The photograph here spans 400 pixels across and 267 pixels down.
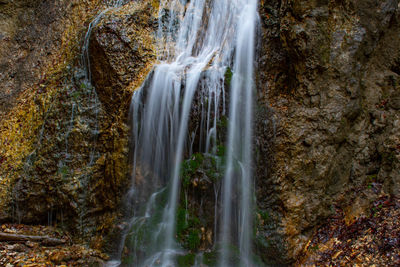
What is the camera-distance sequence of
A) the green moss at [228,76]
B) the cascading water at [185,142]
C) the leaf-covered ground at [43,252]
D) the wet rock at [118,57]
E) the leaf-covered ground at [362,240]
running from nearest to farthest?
the leaf-covered ground at [362,240] < the leaf-covered ground at [43,252] < the cascading water at [185,142] < the green moss at [228,76] < the wet rock at [118,57]

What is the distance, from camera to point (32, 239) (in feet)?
15.5

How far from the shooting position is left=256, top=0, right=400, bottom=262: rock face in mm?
4355

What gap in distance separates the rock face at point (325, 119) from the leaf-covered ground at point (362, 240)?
7.0 inches

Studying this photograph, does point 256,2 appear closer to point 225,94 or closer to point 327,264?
point 225,94

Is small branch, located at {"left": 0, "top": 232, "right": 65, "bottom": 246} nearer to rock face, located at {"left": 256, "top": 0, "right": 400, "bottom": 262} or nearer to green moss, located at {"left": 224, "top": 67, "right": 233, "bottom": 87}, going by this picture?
rock face, located at {"left": 256, "top": 0, "right": 400, "bottom": 262}

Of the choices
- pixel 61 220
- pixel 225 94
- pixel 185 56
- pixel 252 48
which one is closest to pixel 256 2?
pixel 252 48

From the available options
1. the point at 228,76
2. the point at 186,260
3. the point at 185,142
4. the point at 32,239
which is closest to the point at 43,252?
the point at 32,239

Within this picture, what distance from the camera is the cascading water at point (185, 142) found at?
14.8ft

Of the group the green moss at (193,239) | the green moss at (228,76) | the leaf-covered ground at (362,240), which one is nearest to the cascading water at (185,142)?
the green moss at (228,76)

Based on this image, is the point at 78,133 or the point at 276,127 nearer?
the point at 276,127

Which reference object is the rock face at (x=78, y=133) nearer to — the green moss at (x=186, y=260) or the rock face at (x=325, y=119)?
the green moss at (x=186, y=260)

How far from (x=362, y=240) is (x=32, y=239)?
221 inches

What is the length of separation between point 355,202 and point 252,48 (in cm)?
345

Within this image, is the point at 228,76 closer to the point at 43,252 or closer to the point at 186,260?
the point at 186,260
